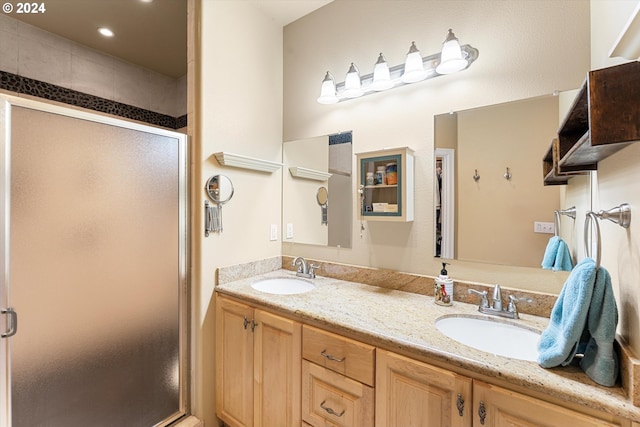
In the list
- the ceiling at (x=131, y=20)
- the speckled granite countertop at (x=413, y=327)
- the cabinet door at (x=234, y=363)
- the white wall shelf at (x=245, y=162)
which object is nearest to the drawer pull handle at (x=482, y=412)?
the speckled granite countertop at (x=413, y=327)

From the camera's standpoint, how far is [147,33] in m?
2.24

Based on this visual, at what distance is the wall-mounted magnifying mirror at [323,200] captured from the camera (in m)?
2.00

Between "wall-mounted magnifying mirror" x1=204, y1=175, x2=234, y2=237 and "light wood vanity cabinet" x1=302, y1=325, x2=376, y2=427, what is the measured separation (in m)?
0.84

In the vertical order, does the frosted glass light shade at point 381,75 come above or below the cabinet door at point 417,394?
above

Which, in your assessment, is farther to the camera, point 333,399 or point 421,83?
point 421,83

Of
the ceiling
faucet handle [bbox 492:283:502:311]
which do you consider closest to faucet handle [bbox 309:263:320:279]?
faucet handle [bbox 492:283:502:311]

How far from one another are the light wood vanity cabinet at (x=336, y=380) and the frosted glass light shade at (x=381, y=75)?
4.49 feet

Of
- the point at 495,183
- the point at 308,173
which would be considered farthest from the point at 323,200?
the point at 495,183

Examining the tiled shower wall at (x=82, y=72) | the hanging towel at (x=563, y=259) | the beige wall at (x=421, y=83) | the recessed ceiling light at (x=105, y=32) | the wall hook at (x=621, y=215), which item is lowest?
the hanging towel at (x=563, y=259)

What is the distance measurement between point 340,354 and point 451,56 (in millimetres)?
1471

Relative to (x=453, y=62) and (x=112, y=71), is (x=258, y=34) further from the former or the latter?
(x=112, y=71)

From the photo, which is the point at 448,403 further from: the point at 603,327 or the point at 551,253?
the point at 551,253

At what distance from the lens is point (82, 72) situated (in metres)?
2.37

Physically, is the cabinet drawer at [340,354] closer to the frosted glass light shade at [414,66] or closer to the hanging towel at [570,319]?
the hanging towel at [570,319]
